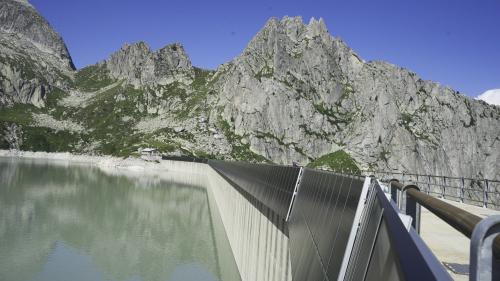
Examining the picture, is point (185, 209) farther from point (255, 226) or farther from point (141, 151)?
point (141, 151)

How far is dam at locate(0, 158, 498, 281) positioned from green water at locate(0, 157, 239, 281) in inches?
4.4

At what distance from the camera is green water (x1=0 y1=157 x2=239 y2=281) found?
1305 inches

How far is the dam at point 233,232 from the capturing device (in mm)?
4402

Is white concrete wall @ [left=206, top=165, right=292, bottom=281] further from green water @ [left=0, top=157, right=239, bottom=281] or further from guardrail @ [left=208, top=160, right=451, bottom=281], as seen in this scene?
green water @ [left=0, top=157, right=239, bottom=281]

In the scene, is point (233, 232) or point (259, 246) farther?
point (233, 232)

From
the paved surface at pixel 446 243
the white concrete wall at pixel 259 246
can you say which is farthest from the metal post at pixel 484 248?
the white concrete wall at pixel 259 246

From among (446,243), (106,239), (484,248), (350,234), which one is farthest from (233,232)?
(484,248)

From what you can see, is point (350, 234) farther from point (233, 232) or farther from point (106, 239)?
point (106, 239)

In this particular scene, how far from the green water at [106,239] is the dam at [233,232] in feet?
0.37

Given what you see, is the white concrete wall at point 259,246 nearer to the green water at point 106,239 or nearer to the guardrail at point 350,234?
the guardrail at point 350,234

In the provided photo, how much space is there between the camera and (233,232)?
36.2 m

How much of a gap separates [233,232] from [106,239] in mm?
16043

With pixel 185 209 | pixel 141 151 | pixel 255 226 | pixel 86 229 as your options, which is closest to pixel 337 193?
pixel 255 226

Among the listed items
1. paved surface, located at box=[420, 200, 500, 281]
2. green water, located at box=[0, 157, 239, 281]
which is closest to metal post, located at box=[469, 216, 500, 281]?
paved surface, located at box=[420, 200, 500, 281]
